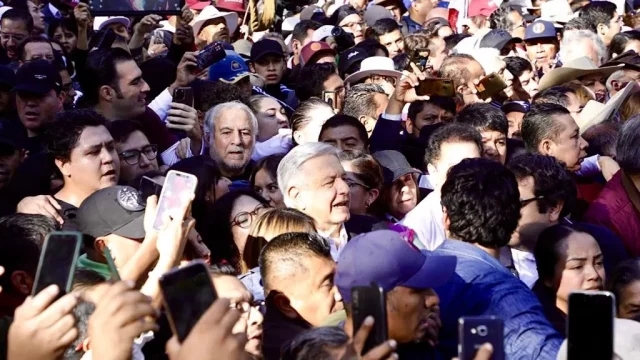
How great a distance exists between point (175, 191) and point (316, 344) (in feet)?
3.32

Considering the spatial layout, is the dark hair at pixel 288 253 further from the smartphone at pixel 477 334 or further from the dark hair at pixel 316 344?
the smartphone at pixel 477 334

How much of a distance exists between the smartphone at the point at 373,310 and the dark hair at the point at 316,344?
39 centimetres

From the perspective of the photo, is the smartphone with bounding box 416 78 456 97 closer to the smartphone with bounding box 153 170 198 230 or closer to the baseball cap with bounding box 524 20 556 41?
the baseball cap with bounding box 524 20 556 41

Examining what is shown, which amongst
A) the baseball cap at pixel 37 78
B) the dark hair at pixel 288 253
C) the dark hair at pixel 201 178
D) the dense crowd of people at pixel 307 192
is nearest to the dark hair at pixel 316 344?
the dense crowd of people at pixel 307 192

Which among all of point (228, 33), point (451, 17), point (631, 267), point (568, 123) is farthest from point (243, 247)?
point (451, 17)

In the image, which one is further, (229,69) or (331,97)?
(331,97)

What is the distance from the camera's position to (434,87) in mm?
7973

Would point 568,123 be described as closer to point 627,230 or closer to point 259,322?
point 627,230

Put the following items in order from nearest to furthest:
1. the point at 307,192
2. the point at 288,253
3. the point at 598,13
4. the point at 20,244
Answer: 1. the point at 20,244
2. the point at 288,253
3. the point at 307,192
4. the point at 598,13

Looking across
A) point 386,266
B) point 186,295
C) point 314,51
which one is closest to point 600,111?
point 314,51

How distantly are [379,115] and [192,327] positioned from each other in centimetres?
581

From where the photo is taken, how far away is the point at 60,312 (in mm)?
2535

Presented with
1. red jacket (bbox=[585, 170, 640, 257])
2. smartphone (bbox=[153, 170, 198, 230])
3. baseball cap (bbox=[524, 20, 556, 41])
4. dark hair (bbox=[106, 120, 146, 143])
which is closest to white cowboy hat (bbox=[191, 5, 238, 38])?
baseball cap (bbox=[524, 20, 556, 41])

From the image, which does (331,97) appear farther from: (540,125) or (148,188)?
(148,188)
